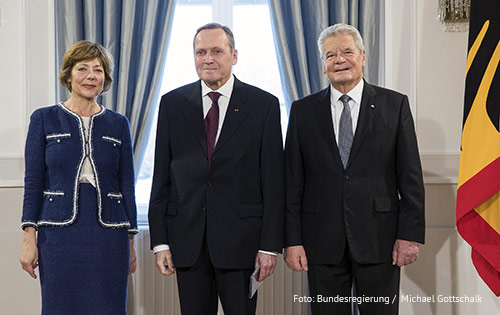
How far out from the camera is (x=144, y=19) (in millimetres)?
3178

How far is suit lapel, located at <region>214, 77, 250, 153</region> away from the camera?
6.72ft

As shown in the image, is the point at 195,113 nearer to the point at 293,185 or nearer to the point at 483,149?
the point at 293,185

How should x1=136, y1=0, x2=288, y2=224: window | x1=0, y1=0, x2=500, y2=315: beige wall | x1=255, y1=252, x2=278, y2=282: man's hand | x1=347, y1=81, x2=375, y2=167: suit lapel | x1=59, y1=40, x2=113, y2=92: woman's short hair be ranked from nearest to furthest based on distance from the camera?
1. x1=255, y1=252, x2=278, y2=282: man's hand
2. x1=347, y1=81, x2=375, y2=167: suit lapel
3. x1=59, y1=40, x2=113, y2=92: woman's short hair
4. x1=0, y1=0, x2=500, y2=315: beige wall
5. x1=136, y1=0, x2=288, y2=224: window

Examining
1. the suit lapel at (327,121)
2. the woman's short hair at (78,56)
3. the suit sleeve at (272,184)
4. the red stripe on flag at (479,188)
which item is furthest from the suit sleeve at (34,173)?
the red stripe on flag at (479,188)

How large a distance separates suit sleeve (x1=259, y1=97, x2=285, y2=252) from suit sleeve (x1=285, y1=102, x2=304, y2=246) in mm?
88

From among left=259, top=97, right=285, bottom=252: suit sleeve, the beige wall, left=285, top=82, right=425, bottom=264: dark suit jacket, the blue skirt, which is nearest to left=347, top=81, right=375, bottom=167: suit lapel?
left=285, top=82, right=425, bottom=264: dark suit jacket

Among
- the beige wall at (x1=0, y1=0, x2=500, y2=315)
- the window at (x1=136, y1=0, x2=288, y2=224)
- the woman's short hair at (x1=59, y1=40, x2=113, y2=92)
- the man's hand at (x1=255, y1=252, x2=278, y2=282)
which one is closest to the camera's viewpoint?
the man's hand at (x1=255, y1=252, x2=278, y2=282)

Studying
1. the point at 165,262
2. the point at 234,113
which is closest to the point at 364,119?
the point at 234,113

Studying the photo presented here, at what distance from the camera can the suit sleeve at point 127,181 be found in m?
2.30

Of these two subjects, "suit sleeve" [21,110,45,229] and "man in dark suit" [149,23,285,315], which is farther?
"suit sleeve" [21,110,45,229]

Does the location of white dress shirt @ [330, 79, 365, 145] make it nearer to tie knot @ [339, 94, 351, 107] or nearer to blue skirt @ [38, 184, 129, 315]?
tie knot @ [339, 94, 351, 107]

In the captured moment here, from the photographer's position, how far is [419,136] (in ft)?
9.80

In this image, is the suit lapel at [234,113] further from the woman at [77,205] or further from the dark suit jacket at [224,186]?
the woman at [77,205]

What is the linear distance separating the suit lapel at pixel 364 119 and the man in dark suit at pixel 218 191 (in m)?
0.30
